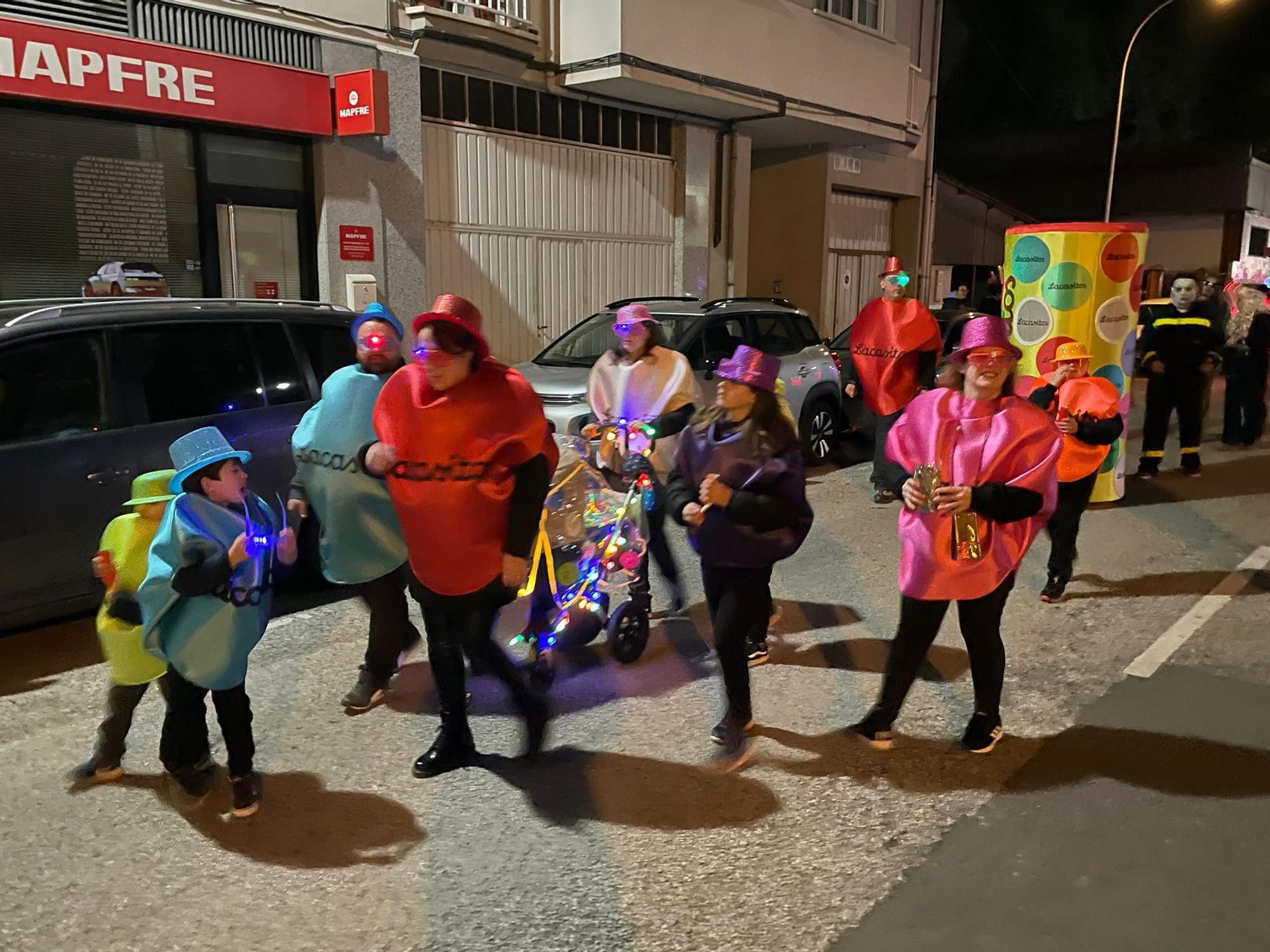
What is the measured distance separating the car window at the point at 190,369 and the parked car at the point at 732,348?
3457 millimetres

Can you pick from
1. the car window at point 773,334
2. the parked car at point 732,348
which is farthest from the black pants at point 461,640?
the car window at point 773,334

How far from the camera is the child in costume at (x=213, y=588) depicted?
3279 mm

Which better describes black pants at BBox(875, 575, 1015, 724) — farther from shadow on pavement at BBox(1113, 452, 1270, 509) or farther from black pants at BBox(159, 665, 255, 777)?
shadow on pavement at BBox(1113, 452, 1270, 509)

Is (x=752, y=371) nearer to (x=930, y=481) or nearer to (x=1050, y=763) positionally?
(x=930, y=481)

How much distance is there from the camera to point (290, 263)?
11.6 meters

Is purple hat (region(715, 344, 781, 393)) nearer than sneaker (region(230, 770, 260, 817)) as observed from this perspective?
No

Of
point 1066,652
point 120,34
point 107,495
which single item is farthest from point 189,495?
point 120,34

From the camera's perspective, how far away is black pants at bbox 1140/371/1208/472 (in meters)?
9.79

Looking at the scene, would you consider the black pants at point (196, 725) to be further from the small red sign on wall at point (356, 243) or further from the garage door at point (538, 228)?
the garage door at point (538, 228)

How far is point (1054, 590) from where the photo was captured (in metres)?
6.25

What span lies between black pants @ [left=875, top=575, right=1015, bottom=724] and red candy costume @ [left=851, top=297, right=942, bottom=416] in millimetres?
4498

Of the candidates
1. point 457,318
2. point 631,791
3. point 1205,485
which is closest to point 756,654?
point 631,791

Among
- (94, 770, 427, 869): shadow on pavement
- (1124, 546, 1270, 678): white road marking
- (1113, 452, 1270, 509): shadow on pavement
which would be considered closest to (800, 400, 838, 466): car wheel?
(1113, 452, 1270, 509): shadow on pavement

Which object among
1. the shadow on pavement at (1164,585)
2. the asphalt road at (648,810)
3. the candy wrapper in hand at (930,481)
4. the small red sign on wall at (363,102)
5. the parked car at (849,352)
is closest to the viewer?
the asphalt road at (648,810)
